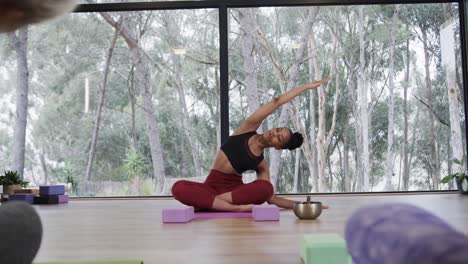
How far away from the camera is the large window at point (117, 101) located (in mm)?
5668

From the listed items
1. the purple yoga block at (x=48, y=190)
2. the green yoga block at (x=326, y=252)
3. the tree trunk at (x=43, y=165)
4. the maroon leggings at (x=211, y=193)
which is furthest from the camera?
the tree trunk at (x=43, y=165)

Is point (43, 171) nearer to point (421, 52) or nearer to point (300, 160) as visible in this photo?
point (300, 160)

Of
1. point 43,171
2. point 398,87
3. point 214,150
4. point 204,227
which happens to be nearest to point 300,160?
point 214,150

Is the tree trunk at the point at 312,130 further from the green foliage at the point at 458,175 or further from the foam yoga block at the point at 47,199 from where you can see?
the foam yoga block at the point at 47,199

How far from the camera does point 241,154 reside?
3.28 m

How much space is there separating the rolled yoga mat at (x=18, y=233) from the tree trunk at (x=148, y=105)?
4.79 m

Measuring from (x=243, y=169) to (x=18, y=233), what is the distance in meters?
2.53

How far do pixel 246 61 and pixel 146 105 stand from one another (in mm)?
1234

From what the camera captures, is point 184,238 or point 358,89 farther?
point 358,89

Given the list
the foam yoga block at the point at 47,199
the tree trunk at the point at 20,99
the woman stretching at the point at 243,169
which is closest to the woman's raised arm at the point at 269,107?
the woman stretching at the point at 243,169

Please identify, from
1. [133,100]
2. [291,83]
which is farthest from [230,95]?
[133,100]

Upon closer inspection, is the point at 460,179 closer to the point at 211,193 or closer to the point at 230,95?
the point at 230,95

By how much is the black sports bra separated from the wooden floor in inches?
15.6

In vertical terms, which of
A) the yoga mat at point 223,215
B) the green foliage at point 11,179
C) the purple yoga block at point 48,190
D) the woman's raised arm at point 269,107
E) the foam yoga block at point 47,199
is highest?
the woman's raised arm at point 269,107
